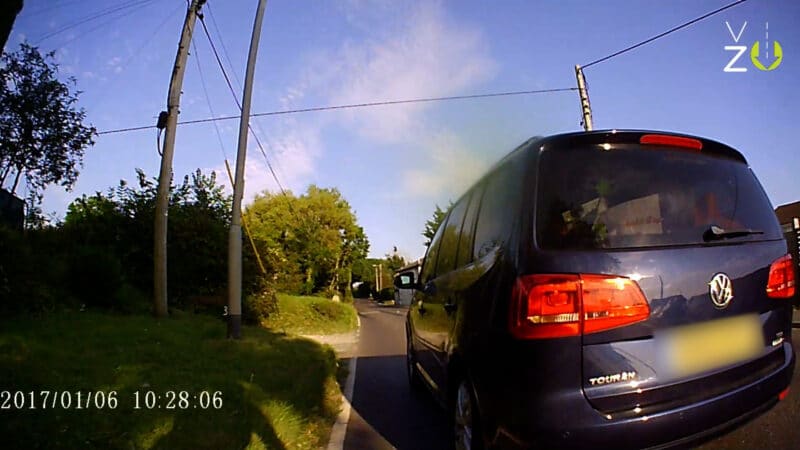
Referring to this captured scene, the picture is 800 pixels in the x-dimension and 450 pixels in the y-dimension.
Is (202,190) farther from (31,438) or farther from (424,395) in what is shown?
(31,438)

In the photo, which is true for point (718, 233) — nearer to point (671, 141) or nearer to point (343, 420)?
point (671, 141)

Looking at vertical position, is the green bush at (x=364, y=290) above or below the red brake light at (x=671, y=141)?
below

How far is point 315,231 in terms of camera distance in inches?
1411

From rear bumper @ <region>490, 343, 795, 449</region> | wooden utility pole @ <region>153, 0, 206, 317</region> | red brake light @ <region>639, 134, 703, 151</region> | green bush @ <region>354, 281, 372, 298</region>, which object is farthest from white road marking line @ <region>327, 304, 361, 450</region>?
green bush @ <region>354, 281, 372, 298</region>

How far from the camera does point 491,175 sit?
3.15 meters

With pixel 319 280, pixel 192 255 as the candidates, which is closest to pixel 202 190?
pixel 192 255

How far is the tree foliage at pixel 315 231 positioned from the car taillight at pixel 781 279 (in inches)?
1149

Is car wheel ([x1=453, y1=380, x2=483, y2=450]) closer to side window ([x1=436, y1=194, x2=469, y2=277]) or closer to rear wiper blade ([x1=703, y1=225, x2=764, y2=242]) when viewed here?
side window ([x1=436, y1=194, x2=469, y2=277])

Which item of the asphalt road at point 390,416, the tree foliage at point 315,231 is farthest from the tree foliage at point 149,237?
the tree foliage at point 315,231

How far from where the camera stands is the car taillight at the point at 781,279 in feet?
7.90

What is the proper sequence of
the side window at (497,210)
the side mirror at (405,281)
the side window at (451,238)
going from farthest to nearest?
the side mirror at (405,281) < the side window at (451,238) < the side window at (497,210)

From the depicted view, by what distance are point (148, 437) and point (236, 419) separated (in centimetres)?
64

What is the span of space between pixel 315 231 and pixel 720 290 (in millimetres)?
34457

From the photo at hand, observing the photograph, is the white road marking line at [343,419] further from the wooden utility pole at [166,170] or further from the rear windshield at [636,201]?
the wooden utility pole at [166,170]
